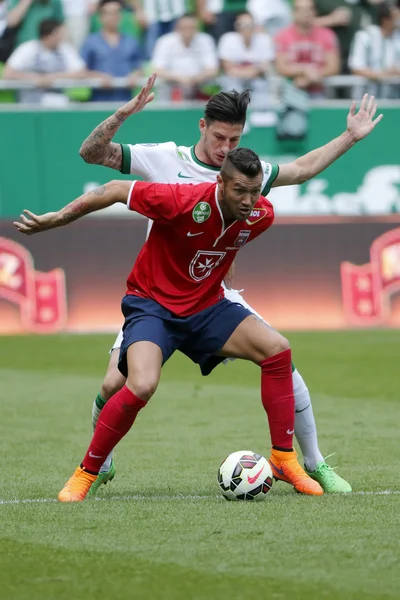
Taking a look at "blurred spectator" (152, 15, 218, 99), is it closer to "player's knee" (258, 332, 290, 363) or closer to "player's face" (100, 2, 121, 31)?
"player's face" (100, 2, 121, 31)

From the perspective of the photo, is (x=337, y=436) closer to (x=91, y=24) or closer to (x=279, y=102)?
(x=279, y=102)

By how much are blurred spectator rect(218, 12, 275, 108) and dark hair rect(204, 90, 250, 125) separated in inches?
415

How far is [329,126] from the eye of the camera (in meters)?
17.6

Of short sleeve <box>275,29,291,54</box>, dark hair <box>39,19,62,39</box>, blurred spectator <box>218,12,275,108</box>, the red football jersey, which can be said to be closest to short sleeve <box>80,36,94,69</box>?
dark hair <box>39,19,62,39</box>

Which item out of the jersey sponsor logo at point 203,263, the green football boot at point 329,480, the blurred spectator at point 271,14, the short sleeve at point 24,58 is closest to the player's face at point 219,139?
the jersey sponsor logo at point 203,263

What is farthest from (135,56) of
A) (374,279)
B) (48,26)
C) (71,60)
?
(374,279)

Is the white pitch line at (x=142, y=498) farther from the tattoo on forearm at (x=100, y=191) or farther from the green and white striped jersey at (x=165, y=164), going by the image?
the green and white striped jersey at (x=165, y=164)

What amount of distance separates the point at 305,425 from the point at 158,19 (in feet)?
39.9

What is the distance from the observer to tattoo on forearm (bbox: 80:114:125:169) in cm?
661

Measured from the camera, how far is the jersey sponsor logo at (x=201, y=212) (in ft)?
20.6

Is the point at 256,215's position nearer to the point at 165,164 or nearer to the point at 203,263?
the point at 203,263

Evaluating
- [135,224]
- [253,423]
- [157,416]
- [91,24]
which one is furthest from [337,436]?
[91,24]

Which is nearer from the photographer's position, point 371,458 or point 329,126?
point 371,458

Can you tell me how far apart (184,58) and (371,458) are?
34.8 ft
